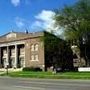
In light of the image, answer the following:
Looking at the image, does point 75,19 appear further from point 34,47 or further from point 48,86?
point 48,86

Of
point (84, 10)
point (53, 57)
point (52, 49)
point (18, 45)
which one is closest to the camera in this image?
point (84, 10)

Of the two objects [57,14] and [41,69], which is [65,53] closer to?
[41,69]

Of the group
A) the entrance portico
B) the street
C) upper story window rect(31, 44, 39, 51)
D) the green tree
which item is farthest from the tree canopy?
the street

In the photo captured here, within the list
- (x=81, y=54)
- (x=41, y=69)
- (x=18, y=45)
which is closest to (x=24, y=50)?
(x=18, y=45)

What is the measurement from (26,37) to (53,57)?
10302 mm

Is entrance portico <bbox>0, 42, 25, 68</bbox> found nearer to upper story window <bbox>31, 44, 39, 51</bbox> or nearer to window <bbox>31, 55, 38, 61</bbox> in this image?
window <bbox>31, 55, 38, 61</bbox>

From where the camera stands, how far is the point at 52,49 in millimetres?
90438

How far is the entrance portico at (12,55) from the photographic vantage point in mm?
103256

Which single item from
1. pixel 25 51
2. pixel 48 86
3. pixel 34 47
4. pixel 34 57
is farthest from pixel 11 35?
pixel 48 86

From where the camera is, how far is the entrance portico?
10326 centimetres

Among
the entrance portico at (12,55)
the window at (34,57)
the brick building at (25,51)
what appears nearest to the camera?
the brick building at (25,51)

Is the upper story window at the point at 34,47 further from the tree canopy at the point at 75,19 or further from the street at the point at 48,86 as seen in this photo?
the street at the point at 48,86

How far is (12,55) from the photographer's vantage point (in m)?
108

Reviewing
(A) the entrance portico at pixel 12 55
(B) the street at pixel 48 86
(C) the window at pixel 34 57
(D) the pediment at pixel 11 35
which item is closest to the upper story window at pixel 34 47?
(C) the window at pixel 34 57
